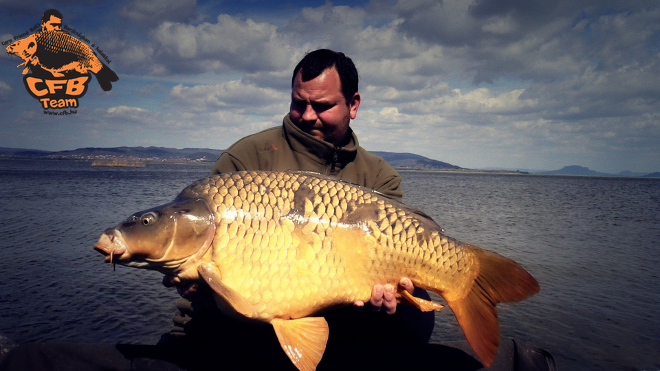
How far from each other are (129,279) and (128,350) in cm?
368

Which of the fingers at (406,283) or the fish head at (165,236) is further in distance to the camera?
the fingers at (406,283)

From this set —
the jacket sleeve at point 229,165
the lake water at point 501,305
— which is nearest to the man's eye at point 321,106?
the jacket sleeve at point 229,165

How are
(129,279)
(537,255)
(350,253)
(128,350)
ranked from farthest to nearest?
(537,255)
(129,279)
(128,350)
(350,253)

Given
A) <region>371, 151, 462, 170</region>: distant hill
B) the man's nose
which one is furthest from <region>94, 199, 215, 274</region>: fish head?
<region>371, 151, 462, 170</region>: distant hill

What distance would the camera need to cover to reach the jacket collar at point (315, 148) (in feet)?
7.64

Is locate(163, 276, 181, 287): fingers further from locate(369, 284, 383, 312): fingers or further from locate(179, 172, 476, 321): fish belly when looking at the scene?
locate(369, 284, 383, 312): fingers

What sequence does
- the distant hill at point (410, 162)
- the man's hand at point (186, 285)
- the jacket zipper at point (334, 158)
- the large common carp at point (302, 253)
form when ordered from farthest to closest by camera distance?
the distant hill at point (410, 162), the jacket zipper at point (334, 158), the man's hand at point (186, 285), the large common carp at point (302, 253)

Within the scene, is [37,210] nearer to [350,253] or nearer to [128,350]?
[128,350]

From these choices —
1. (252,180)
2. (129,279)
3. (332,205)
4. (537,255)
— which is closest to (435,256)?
(332,205)

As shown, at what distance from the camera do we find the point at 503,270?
1707 mm

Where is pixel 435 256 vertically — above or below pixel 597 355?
above

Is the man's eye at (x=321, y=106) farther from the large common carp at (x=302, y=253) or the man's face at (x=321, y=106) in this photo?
the large common carp at (x=302, y=253)

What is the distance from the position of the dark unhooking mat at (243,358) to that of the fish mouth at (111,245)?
26.9 inches

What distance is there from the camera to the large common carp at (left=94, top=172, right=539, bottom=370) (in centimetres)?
150
